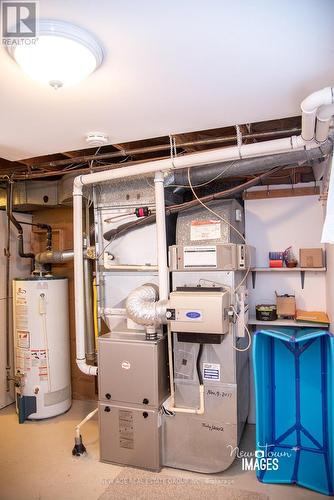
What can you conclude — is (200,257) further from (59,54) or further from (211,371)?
(59,54)

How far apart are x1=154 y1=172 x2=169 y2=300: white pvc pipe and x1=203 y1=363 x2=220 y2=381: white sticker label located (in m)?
0.60

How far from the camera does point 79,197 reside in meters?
2.86

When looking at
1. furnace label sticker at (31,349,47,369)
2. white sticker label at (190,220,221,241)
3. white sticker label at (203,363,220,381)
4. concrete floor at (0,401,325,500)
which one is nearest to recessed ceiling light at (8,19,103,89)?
white sticker label at (190,220,221,241)

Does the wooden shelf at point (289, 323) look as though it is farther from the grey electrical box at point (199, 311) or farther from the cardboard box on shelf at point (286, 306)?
the grey electrical box at point (199, 311)

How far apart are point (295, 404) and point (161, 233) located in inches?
66.7

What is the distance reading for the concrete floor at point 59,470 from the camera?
2.32 meters

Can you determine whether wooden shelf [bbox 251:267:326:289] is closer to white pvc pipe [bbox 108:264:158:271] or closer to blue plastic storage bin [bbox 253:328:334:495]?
blue plastic storage bin [bbox 253:328:334:495]

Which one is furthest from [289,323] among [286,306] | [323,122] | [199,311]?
[323,122]

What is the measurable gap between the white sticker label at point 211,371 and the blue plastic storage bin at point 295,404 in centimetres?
28

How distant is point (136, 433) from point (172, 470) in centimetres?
38

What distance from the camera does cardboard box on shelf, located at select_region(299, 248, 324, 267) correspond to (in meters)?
2.85

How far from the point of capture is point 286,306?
293cm

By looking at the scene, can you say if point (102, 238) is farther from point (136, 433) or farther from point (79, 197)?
point (136, 433)

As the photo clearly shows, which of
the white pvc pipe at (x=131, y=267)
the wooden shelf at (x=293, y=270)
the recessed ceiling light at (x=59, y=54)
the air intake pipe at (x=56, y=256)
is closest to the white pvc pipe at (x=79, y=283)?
the white pvc pipe at (x=131, y=267)
